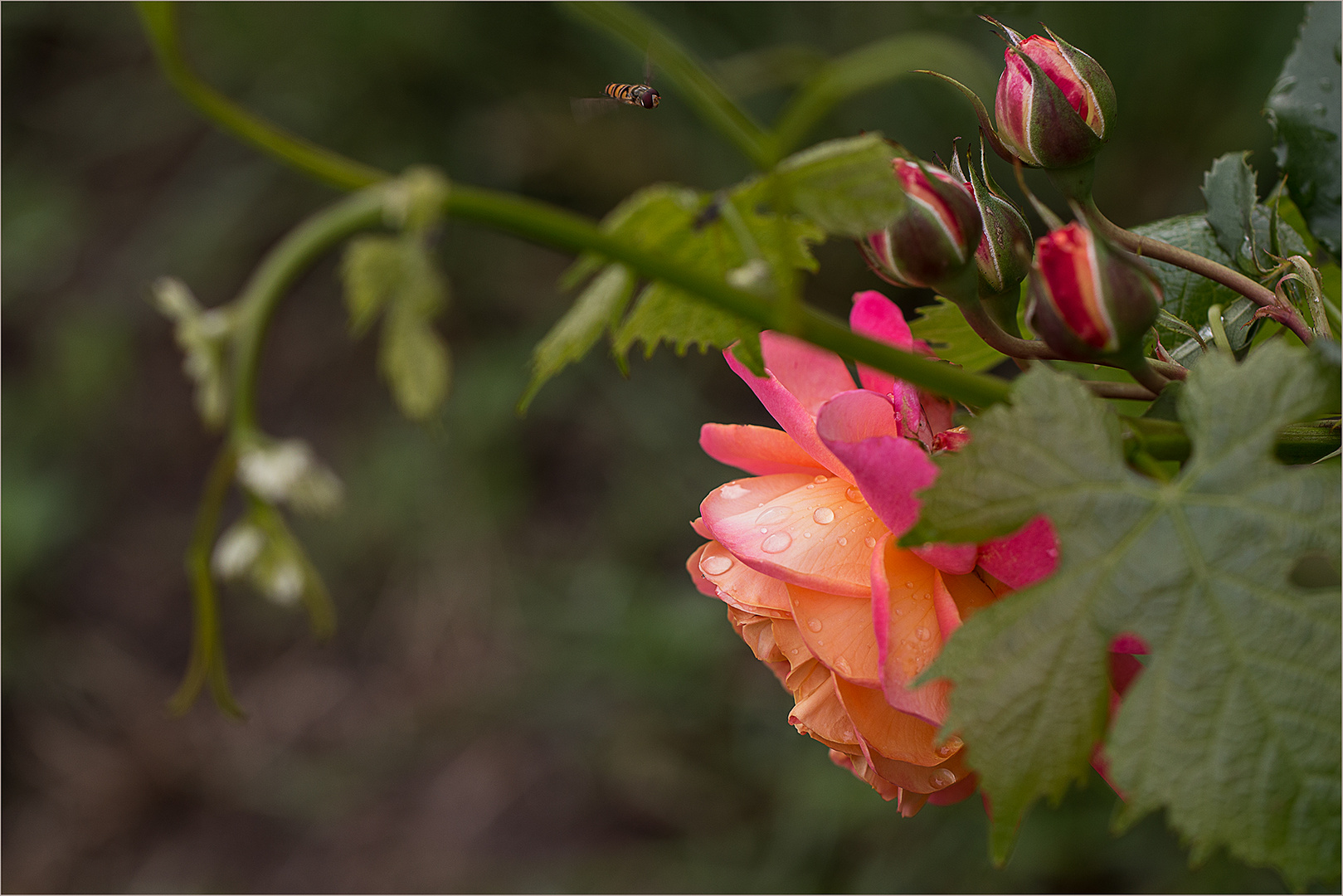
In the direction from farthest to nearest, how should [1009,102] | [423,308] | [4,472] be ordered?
[4,472], [1009,102], [423,308]

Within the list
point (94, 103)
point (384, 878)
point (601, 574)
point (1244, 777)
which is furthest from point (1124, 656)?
point (94, 103)

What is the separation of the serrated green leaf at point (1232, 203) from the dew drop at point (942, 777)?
8.9 inches

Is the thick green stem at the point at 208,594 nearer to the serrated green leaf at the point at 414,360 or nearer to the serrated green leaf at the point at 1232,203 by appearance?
the serrated green leaf at the point at 414,360

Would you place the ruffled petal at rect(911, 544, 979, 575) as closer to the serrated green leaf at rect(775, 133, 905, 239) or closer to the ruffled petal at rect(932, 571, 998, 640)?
the ruffled petal at rect(932, 571, 998, 640)

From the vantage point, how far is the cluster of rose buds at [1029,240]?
255 millimetres

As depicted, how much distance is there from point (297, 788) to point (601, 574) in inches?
23.7

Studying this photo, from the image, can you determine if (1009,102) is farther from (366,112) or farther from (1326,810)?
(366,112)

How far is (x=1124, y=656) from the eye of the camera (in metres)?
0.28

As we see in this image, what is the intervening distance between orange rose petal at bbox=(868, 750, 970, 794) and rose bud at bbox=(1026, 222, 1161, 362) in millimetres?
155

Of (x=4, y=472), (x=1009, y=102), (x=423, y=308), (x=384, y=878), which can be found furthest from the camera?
Answer: (x=4, y=472)

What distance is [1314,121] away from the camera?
384mm

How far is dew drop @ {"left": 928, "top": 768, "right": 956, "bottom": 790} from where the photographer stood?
34cm

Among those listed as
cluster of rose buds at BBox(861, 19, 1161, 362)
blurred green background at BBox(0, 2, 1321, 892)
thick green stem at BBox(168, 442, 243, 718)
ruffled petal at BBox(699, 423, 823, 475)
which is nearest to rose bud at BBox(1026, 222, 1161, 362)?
cluster of rose buds at BBox(861, 19, 1161, 362)

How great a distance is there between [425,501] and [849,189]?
143cm
